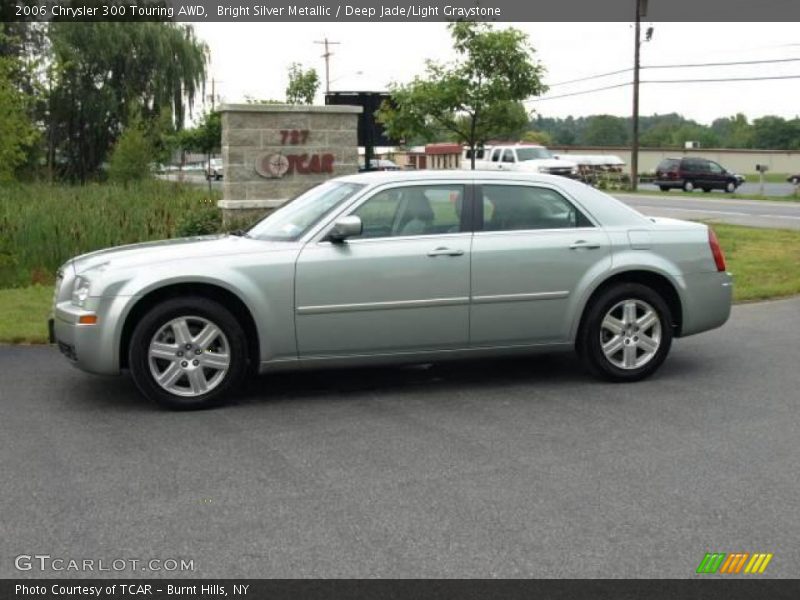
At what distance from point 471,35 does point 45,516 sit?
15.8 m

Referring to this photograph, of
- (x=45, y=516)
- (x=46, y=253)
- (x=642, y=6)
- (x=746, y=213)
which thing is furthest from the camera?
(x=642, y=6)

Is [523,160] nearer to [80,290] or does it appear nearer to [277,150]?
[277,150]

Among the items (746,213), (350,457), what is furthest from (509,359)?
(746,213)

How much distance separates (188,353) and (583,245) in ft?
9.54

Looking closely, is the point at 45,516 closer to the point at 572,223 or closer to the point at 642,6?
the point at 572,223

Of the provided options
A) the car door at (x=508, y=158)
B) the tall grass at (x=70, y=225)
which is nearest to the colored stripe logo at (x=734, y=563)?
the tall grass at (x=70, y=225)

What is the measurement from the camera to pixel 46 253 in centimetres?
1416

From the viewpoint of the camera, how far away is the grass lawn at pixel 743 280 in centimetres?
949

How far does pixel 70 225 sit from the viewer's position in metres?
14.6

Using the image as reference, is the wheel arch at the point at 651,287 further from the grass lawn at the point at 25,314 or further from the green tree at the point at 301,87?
the green tree at the point at 301,87

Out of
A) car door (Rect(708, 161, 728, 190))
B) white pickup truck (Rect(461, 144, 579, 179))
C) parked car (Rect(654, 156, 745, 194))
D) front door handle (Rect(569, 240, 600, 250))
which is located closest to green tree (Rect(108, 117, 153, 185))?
white pickup truck (Rect(461, 144, 579, 179))

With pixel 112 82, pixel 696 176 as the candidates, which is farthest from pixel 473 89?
pixel 696 176

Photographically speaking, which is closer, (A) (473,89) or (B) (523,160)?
(A) (473,89)

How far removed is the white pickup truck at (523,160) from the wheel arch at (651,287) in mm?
35125
